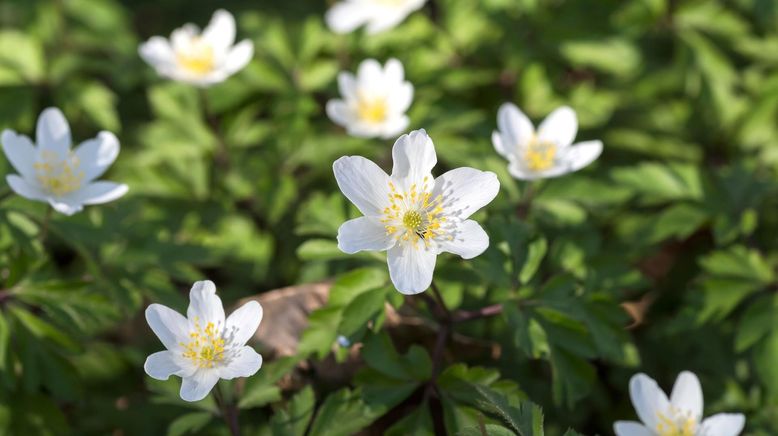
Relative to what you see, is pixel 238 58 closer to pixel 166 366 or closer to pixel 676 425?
pixel 166 366

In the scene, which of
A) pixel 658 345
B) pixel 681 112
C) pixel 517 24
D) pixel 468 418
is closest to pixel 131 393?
pixel 468 418

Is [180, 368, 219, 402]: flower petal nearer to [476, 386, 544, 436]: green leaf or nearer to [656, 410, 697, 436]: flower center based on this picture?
[476, 386, 544, 436]: green leaf

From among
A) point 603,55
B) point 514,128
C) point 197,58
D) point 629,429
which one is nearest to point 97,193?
point 197,58

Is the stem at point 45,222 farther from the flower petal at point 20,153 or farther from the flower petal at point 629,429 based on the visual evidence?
the flower petal at point 629,429

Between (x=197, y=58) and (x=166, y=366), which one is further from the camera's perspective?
(x=197, y=58)

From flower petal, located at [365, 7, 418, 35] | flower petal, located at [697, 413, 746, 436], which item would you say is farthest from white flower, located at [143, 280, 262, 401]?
flower petal, located at [365, 7, 418, 35]

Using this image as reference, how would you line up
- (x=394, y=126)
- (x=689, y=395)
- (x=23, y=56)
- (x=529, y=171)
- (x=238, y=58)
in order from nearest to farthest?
1. (x=689, y=395)
2. (x=529, y=171)
3. (x=394, y=126)
4. (x=238, y=58)
5. (x=23, y=56)

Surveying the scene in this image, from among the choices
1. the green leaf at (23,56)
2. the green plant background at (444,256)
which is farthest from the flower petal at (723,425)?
the green leaf at (23,56)
